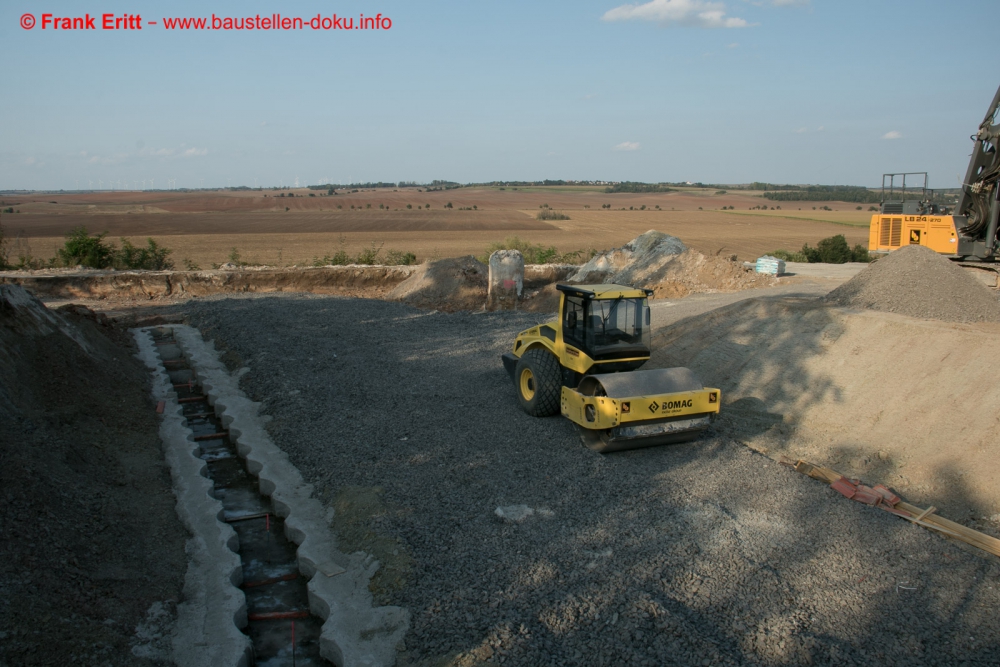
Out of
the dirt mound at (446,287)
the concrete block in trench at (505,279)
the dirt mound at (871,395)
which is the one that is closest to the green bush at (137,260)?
the dirt mound at (446,287)

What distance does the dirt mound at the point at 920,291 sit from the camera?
11211mm

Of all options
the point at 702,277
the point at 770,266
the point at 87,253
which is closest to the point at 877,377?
the point at 702,277

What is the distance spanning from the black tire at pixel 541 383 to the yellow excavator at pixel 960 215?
40.9ft

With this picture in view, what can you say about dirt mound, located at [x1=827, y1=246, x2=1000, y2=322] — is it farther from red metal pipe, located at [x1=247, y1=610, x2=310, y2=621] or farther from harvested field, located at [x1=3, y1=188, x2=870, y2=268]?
harvested field, located at [x1=3, y1=188, x2=870, y2=268]

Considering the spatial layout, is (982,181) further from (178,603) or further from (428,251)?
(428,251)

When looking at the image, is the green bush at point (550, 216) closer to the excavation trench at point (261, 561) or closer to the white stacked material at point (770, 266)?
the white stacked material at point (770, 266)

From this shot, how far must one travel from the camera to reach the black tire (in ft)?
29.6

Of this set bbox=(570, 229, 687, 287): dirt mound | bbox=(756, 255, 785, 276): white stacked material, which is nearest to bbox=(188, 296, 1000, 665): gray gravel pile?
bbox=(570, 229, 687, 287): dirt mound

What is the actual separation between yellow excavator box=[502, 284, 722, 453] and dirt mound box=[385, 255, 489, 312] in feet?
36.8

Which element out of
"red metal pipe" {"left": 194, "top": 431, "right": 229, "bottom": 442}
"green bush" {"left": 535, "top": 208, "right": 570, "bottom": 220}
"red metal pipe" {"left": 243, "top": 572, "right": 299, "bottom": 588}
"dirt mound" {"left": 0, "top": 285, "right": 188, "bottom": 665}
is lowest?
"red metal pipe" {"left": 243, "top": 572, "right": 299, "bottom": 588}

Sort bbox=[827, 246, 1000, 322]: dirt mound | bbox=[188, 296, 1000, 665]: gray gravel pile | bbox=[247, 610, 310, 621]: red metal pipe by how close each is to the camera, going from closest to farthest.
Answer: bbox=[188, 296, 1000, 665]: gray gravel pile
bbox=[247, 610, 310, 621]: red metal pipe
bbox=[827, 246, 1000, 322]: dirt mound

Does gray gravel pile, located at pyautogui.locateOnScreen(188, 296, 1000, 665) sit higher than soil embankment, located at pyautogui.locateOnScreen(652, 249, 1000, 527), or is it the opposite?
soil embankment, located at pyautogui.locateOnScreen(652, 249, 1000, 527)

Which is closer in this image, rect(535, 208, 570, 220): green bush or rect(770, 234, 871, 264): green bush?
rect(770, 234, 871, 264): green bush

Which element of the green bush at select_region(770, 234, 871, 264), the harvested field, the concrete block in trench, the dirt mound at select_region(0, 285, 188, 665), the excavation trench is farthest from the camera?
the harvested field
